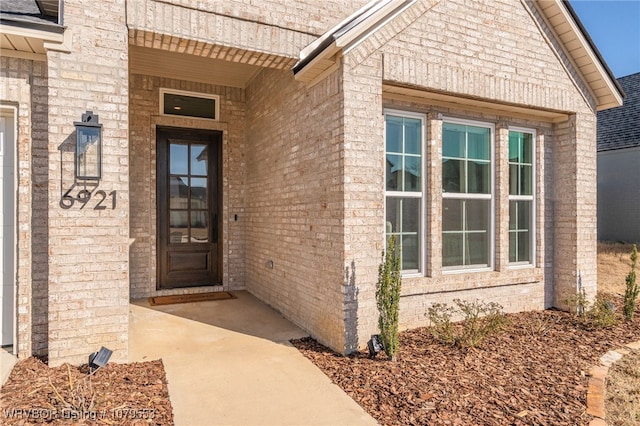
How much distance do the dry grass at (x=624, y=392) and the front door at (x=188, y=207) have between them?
5806mm

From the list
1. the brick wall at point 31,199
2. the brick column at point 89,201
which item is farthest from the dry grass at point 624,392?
the brick wall at point 31,199

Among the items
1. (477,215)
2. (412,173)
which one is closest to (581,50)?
(477,215)

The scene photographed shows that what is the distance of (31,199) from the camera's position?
383 centimetres

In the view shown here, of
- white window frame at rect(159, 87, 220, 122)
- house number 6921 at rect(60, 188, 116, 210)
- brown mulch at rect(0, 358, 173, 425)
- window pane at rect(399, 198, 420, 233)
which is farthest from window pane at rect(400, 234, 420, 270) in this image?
white window frame at rect(159, 87, 220, 122)

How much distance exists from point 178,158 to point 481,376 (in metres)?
5.81

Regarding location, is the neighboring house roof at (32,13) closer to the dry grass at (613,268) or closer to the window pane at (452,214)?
the window pane at (452,214)

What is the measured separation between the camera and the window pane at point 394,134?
480 cm

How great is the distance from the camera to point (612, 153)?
14.3 m

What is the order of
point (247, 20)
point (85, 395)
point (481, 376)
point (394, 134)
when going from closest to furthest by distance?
point (85, 395) < point (481, 376) < point (247, 20) < point (394, 134)

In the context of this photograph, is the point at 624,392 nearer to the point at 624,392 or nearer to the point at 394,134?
the point at 624,392

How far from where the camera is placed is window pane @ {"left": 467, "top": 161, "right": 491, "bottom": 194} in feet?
17.8

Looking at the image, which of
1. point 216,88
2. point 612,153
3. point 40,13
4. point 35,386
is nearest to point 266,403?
point 35,386

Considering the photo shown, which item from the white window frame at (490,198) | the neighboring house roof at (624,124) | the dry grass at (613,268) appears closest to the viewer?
the white window frame at (490,198)

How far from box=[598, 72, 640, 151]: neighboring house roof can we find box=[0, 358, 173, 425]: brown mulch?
16.7 metres
